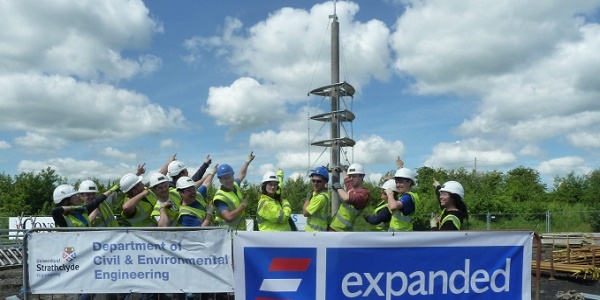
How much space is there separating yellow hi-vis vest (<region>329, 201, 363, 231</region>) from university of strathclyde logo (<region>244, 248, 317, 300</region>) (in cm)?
166

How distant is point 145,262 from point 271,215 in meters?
1.68

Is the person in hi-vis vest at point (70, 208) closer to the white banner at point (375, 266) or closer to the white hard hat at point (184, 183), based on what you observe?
the white hard hat at point (184, 183)

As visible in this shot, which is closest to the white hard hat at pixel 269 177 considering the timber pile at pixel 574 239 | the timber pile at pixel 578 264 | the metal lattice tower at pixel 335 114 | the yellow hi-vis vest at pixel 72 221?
the yellow hi-vis vest at pixel 72 221

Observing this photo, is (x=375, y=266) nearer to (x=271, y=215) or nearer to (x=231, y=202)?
(x=271, y=215)

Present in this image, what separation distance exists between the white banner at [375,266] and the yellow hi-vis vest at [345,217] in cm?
146

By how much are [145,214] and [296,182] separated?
3677cm

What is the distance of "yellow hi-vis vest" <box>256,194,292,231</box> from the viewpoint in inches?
268

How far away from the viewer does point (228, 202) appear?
269 inches

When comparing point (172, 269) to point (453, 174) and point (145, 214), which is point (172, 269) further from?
point (453, 174)

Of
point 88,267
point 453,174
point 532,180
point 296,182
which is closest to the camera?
point 88,267

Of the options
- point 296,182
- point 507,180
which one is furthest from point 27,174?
point 507,180

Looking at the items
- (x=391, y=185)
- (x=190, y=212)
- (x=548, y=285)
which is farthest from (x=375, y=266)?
(x=548, y=285)

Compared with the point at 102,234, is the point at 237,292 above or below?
below

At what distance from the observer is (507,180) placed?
78.5m
